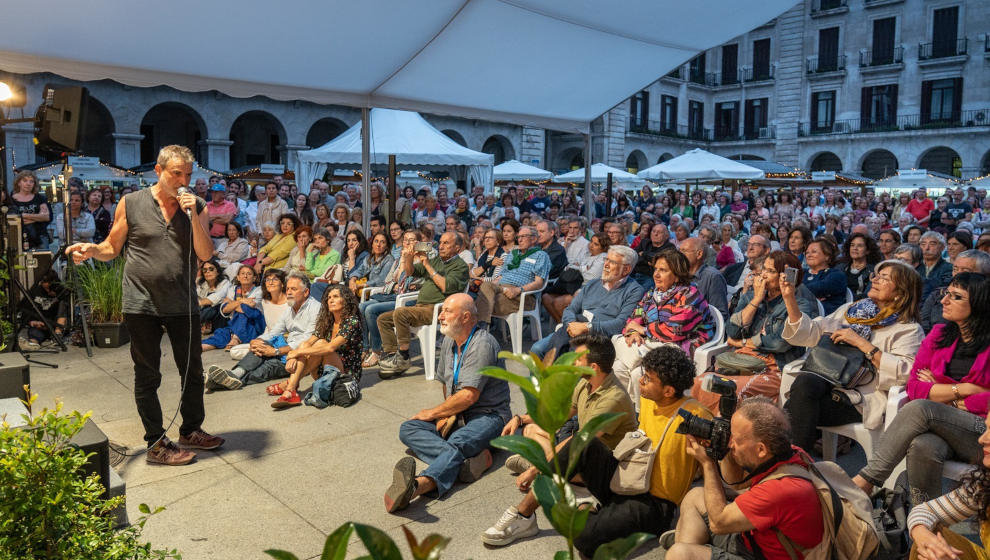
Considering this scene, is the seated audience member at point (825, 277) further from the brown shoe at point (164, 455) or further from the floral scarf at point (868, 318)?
the brown shoe at point (164, 455)

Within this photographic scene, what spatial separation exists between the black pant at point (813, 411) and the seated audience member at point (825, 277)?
1.43 metres

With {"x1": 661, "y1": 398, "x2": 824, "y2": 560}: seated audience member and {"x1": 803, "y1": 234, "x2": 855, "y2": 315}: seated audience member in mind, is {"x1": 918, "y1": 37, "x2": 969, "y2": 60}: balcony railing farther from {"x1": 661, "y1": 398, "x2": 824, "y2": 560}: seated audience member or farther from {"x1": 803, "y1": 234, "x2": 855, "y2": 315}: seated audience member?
{"x1": 661, "y1": 398, "x2": 824, "y2": 560}: seated audience member

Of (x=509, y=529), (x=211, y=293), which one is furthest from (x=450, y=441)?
(x=211, y=293)

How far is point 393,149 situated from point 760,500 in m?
9.70

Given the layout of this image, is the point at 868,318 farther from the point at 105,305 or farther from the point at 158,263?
the point at 105,305

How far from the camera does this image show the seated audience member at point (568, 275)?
23.4 feet

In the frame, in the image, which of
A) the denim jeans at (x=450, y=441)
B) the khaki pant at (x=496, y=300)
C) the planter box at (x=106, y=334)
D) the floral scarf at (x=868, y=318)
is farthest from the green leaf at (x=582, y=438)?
the planter box at (x=106, y=334)

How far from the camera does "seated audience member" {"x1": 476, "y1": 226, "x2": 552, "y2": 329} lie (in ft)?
21.8

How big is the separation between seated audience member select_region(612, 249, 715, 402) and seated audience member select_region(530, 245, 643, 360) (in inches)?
18.2

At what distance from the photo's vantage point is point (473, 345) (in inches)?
160

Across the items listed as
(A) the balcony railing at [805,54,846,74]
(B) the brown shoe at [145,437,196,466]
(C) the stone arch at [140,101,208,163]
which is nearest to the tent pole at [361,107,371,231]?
(B) the brown shoe at [145,437,196,466]

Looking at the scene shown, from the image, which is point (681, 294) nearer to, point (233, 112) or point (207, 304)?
point (207, 304)

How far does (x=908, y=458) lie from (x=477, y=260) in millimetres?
5319

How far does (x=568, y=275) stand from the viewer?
7.26 m
